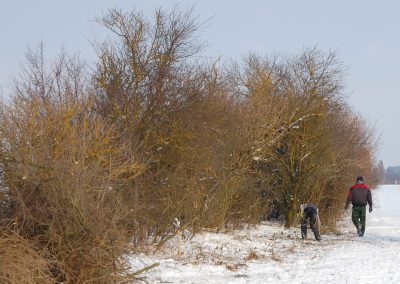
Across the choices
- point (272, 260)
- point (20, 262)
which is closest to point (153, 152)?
point (272, 260)

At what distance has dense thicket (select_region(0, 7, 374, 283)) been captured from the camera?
8.62m

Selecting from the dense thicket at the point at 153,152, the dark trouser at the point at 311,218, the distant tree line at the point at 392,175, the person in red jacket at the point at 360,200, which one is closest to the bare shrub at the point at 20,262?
the dense thicket at the point at 153,152

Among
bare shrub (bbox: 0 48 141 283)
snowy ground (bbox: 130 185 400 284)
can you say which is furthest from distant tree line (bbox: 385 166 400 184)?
bare shrub (bbox: 0 48 141 283)

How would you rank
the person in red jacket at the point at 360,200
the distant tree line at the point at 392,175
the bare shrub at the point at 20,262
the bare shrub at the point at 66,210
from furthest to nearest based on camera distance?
the distant tree line at the point at 392,175 < the person in red jacket at the point at 360,200 < the bare shrub at the point at 66,210 < the bare shrub at the point at 20,262

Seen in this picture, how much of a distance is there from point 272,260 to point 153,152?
5248 mm

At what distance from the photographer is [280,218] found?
27.9 metres

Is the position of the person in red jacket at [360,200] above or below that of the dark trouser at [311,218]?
above

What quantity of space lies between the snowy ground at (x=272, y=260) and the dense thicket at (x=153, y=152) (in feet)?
2.56

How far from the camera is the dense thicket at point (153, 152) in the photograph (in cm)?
862

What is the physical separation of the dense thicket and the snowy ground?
2.56 ft

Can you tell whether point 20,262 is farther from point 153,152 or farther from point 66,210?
point 153,152

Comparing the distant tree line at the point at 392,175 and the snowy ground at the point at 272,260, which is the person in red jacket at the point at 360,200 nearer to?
the snowy ground at the point at 272,260

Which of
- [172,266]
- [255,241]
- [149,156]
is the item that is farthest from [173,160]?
[172,266]

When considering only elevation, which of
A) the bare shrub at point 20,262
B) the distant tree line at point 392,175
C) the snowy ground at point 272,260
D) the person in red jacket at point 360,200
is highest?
the distant tree line at point 392,175
